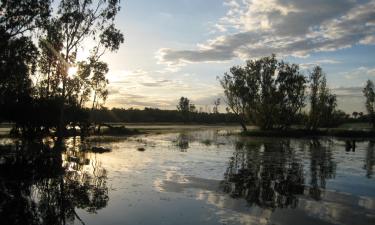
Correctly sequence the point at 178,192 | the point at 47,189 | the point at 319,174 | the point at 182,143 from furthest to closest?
the point at 182,143 → the point at 319,174 → the point at 178,192 → the point at 47,189

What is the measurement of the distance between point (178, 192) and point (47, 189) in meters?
6.24

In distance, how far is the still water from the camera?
15.0 metres

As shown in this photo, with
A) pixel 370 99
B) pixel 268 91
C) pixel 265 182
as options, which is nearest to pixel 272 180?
pixel 265 182

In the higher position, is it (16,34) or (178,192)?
(16,34)

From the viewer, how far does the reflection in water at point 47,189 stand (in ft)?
47.6

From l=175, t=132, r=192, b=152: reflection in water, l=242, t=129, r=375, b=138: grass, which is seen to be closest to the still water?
l=175, t=132, r=192, b=152: reflection in water

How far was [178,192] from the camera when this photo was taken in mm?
20188

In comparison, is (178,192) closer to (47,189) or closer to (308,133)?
(47,189)

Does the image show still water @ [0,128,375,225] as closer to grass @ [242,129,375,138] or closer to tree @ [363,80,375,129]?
grass @ [242,129,375,138]

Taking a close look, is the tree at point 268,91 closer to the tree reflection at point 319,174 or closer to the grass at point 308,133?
the grass at point 308,133

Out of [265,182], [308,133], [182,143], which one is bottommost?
[265,182]

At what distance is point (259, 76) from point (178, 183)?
72826 millimetres

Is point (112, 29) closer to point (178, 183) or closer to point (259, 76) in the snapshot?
point (178, 183)

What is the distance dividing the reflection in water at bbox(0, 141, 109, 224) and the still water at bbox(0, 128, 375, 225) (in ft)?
0.11
